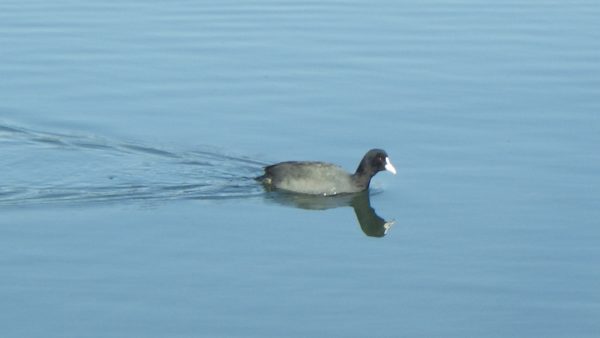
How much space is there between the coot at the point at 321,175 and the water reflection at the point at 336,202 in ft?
0.27

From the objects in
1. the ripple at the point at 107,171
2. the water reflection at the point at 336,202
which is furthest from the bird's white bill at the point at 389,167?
the ripple at the point at 107,171

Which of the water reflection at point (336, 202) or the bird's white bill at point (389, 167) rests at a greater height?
the bird's white bill at point (389, 167)

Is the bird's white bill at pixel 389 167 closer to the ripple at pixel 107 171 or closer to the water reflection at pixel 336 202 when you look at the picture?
the water reflection at pixel 336 202

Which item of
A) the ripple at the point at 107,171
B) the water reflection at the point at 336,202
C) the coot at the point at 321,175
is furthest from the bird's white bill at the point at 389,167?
the ripple at the point at 107,171

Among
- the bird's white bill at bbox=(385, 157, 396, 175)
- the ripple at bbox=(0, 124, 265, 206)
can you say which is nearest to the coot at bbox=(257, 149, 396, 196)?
the bird's white bill at bbox=(385, 157, 396, 175)

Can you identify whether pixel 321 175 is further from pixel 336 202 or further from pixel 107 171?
pixel 107 171

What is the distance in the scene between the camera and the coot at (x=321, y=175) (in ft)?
45.4

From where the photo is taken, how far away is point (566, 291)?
36.6 ft

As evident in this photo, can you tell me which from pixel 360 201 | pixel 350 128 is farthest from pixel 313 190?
pixel 350 128

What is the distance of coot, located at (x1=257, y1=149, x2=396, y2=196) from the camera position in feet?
45.4

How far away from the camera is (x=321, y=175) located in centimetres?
1391

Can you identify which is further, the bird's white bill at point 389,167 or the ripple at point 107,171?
the bird's white bill at point 389,167

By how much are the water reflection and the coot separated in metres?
0.08

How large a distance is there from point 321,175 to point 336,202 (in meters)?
0.45
